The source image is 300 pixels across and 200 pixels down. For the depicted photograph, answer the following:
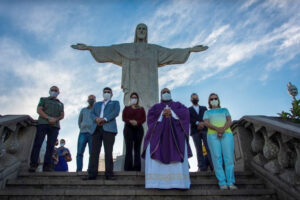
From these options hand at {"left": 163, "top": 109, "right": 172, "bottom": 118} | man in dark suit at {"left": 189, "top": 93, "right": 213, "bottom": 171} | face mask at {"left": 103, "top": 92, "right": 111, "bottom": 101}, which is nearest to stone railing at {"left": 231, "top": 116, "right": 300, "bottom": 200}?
man in dark suit at {"left": 189, "top": 93, "right": 213, "bottom": 171}

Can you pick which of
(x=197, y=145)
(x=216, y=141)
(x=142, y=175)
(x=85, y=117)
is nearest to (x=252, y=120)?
(x=216, y=141)

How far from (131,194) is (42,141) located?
8.18ft

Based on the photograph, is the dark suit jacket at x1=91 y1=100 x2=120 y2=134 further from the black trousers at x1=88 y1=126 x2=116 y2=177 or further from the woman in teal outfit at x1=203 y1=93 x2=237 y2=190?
the woman in teal outfit at x1=203 y1=93 x2=237 y2=190

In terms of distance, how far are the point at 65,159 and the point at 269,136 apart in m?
5.47

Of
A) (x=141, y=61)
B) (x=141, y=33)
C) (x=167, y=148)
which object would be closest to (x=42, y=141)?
(x=167, y=148)

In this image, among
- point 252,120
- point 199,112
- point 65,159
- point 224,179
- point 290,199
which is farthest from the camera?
point 65,159

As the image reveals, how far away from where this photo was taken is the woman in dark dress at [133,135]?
5281 mm

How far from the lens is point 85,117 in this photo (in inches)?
250

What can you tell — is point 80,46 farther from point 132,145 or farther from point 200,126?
point 200,126

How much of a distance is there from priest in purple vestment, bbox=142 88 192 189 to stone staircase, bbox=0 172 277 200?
19 cm

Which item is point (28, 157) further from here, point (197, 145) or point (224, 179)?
point (224, 179)

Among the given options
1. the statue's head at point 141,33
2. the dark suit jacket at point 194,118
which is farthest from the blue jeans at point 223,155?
the statue's head at point 141,33

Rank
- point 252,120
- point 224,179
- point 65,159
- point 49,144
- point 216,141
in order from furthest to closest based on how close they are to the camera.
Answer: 1. point 65,159
2. point 49,144
3. point 252,120
4. point 216,141
5. point 224,179

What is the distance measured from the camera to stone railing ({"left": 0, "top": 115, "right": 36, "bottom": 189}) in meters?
4.51
